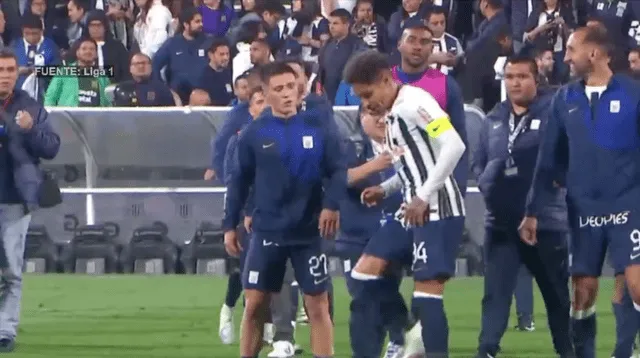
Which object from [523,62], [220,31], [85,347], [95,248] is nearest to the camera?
[523,62]

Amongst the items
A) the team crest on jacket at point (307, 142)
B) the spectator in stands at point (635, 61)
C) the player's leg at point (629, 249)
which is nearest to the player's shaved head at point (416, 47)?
the team crest on jacket at point (307, 142)

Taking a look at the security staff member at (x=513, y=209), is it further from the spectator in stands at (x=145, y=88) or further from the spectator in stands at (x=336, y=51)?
the spectator in stands at (x=145, y=88)

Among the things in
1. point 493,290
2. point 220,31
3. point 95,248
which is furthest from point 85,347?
point 220,31

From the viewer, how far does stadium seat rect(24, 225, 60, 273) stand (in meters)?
19.2

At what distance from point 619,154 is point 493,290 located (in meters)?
1.95

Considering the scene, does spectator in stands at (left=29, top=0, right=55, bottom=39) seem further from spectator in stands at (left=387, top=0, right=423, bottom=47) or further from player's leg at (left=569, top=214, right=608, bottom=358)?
player's leg at (left=569, top=214, right=608, bottom=358)

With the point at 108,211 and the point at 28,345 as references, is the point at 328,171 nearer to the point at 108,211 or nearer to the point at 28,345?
the point at 28,345

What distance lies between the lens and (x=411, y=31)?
10406 mm

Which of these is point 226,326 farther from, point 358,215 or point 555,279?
point 555,279

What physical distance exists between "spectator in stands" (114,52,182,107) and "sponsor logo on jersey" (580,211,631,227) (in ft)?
34.8

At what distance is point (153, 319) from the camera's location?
49.3ft

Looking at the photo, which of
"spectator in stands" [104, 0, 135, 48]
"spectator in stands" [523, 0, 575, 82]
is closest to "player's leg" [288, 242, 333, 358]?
"spectator in stands" [523, 0, 575, 82]

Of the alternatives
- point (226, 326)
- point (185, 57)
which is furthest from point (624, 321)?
point (185, 57)

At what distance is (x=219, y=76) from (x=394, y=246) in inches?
410
